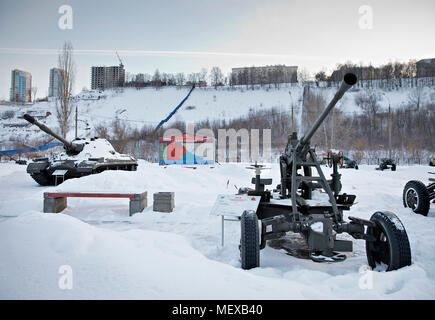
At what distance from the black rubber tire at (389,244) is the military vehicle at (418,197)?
3962 millimetres

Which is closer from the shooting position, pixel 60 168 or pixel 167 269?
pixel 167 269

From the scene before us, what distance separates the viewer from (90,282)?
236 centimetres

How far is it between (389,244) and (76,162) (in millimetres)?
10545

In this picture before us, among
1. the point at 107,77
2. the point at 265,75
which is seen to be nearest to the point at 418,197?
the point at 265,75

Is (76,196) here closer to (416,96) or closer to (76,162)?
(76,162)

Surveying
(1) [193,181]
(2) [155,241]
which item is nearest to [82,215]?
(2) [155,241]

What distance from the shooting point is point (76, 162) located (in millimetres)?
11211

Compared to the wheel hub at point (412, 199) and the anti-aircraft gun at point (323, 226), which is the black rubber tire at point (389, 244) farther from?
the wheel hub at point (412, 199)

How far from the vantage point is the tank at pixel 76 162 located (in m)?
11.0

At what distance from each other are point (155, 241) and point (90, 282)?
2.00 metres

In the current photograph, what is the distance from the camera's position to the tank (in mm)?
10961

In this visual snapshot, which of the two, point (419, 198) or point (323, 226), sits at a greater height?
point (323, 226)
